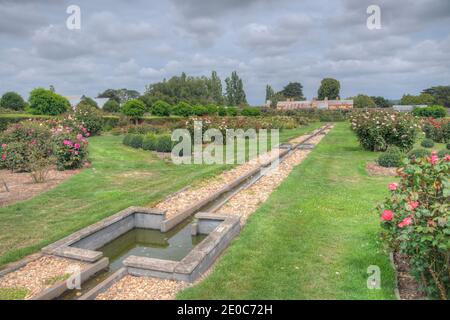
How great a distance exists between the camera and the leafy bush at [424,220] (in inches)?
117

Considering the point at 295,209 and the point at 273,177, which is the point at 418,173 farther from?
the point at 273,177

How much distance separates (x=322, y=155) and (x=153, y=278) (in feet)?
34.7

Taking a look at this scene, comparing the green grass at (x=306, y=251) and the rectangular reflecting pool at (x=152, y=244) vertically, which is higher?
the green grass at (x=306, y=251)

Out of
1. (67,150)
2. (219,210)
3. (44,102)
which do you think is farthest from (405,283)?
(44,102)

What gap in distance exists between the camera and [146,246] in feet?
17.7

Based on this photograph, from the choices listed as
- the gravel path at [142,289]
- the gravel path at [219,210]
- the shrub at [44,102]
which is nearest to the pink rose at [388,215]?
the gravel path at [219,210]

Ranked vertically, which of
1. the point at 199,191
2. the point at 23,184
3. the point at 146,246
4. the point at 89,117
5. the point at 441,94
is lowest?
the point at 146,246

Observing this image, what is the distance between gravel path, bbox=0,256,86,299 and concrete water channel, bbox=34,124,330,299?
11cm

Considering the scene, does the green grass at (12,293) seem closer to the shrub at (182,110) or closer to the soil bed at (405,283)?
the soil bed at (405,283)

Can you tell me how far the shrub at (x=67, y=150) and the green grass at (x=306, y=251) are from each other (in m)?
6.08

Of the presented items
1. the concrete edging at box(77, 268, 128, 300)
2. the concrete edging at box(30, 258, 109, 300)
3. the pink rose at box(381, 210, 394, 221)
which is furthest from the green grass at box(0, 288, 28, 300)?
the pink rose at box(381, 210, 394, 221)

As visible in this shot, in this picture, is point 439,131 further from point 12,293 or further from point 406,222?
point 12,293

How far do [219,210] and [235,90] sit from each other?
57.3 m

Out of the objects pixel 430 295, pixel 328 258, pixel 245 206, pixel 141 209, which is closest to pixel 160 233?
pixel 141 209
